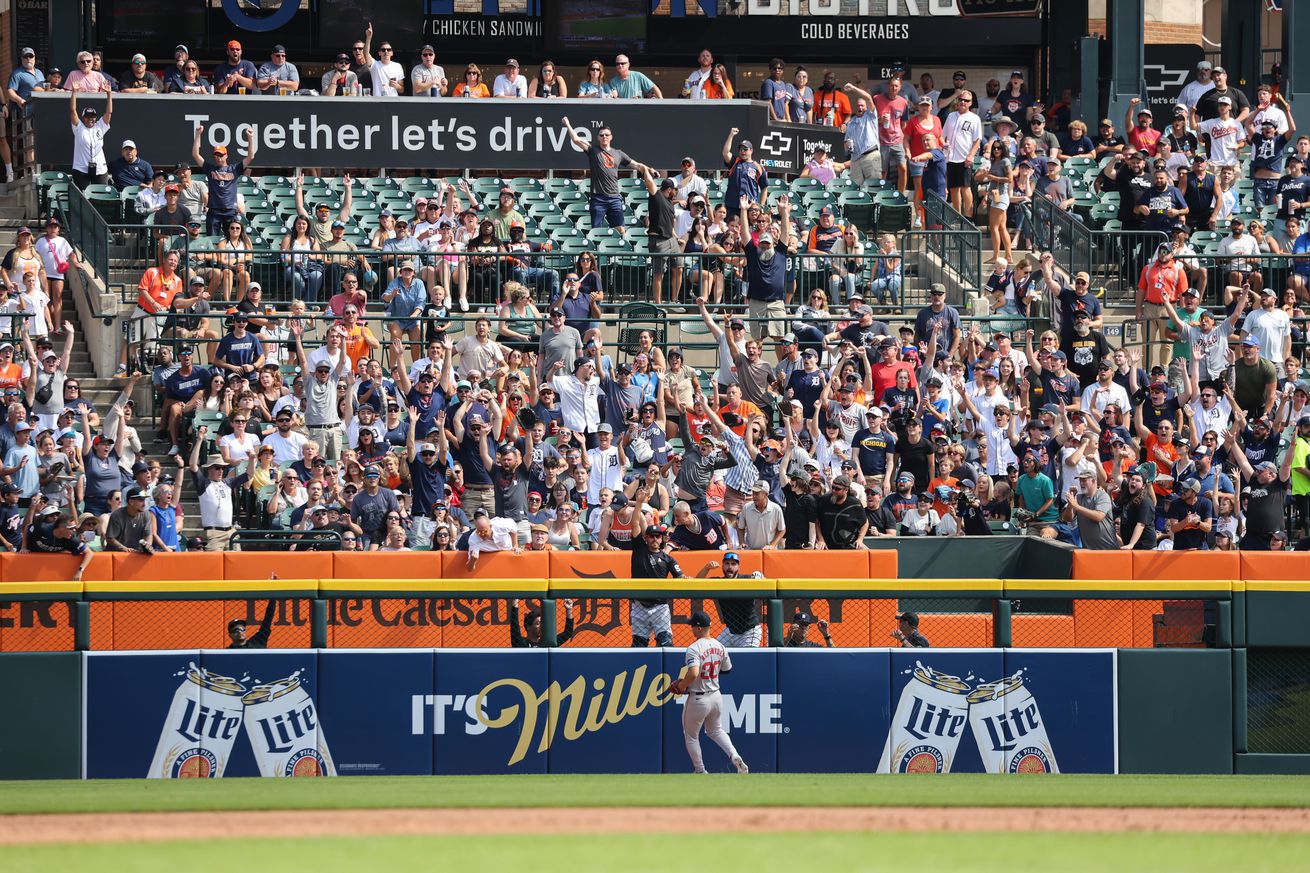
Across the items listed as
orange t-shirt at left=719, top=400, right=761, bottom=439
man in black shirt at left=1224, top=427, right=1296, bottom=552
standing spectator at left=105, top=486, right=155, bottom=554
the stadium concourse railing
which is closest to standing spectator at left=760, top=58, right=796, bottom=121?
orange t-shirt at left=719, top=400, right=761, bottom=439

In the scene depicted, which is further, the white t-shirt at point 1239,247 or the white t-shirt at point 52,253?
the white t-shirt at point 1239,247

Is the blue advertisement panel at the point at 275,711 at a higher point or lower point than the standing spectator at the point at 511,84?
lower

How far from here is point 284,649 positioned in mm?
13008

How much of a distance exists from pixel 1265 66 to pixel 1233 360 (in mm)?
18906

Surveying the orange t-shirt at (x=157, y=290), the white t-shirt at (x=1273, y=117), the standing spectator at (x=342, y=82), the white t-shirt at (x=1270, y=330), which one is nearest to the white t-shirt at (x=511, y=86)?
the standing spectator at (x=342, y=82)

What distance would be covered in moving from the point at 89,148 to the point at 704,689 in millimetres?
14301

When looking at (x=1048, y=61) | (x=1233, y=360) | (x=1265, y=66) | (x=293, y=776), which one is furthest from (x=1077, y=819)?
(x=1265, y=66)

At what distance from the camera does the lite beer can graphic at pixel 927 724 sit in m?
13.2

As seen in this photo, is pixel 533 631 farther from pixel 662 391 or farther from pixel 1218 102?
pixel 1218 102

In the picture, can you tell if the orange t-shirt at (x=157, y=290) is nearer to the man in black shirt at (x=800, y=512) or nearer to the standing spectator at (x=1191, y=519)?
the man in black shirt at (x=800, y=512)

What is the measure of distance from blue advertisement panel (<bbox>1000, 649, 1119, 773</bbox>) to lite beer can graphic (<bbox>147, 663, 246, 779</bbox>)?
5.25 meters

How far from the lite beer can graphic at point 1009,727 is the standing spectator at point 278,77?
1563 cm

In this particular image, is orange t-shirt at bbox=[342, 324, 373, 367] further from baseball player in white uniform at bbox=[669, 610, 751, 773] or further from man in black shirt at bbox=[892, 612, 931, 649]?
man in black shirt at bbox=[892, 612, 931, 649]

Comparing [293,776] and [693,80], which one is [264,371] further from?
[693,80]
